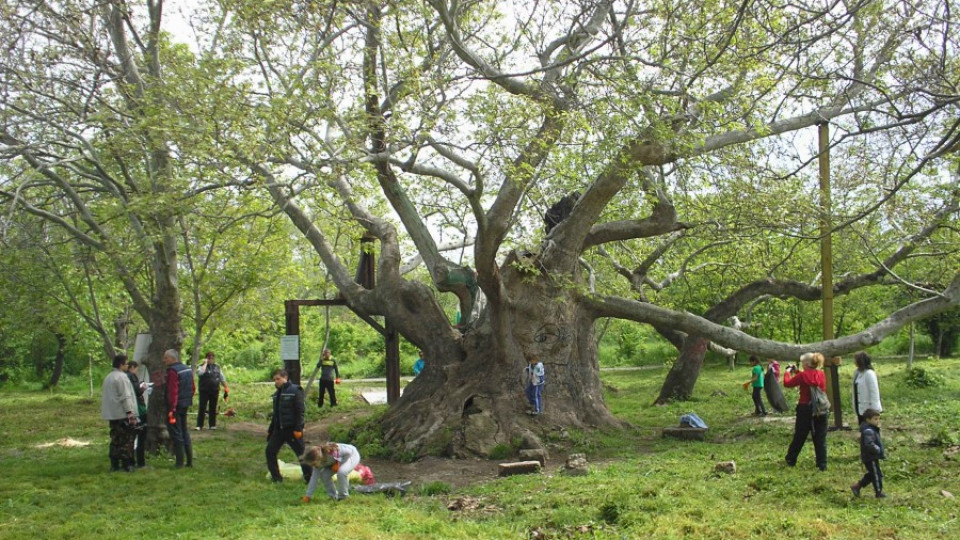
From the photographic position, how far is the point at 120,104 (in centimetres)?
1348

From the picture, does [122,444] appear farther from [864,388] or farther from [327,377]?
[864,388]

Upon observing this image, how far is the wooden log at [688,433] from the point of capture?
41.6 ft

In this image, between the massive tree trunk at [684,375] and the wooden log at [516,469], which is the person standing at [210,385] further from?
the massive tree trunk at [684,375]

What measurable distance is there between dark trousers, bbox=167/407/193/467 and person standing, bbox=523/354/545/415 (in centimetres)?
514

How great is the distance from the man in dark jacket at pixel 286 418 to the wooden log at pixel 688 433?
591cm

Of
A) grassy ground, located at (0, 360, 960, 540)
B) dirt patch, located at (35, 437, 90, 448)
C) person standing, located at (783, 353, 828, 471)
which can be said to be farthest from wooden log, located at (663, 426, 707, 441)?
dirt patch, located at (35, 437, 90, 448)

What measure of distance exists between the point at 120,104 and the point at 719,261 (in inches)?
488

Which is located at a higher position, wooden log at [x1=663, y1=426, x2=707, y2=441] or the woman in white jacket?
the woman in white jacket

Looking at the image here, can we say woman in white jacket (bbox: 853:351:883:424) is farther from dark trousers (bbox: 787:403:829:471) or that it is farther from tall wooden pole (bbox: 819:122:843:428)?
tall wooden pole (bbox: 819:122:843:428)

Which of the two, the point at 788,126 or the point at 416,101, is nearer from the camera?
the point at 416,101

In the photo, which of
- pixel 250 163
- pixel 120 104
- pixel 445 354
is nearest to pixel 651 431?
pixel 445 354

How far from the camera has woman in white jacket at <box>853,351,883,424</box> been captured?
909cm

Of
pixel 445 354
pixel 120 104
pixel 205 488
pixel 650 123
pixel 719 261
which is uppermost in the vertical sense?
pixel 120 104

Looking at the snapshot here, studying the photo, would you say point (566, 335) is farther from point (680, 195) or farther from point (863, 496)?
point (863, 496)
